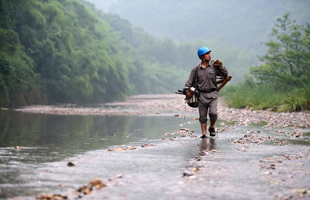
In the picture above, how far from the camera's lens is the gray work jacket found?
35.6 ft

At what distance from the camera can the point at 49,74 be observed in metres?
40.5

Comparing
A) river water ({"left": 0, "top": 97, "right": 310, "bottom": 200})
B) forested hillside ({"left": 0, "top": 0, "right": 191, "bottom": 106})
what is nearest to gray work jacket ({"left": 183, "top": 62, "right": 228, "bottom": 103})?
river water ({"left": 0, "top": 97, "right": 310, "bottom": 200})

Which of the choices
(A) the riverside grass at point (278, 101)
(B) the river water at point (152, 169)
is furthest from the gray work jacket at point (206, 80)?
(A) the riverside grass at point (278, 101)

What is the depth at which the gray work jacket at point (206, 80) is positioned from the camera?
10.9m

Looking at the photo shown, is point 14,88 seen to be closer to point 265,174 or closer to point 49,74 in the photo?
point 49,74

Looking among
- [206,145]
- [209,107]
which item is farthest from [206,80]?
Result: [206,145]

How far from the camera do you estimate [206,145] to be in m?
9.57

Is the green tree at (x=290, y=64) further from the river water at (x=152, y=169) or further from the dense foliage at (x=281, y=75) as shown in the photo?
the river water at (x=152, y=169)

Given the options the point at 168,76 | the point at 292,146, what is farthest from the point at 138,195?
the point at 168,76

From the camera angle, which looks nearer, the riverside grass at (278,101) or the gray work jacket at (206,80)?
the gray work jacket at (206,80)

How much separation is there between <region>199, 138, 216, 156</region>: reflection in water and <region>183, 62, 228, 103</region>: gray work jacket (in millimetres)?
968

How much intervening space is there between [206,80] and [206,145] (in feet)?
6.31

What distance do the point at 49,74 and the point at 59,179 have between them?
3600 centimetres

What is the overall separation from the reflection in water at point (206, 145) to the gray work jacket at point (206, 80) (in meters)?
0.97
